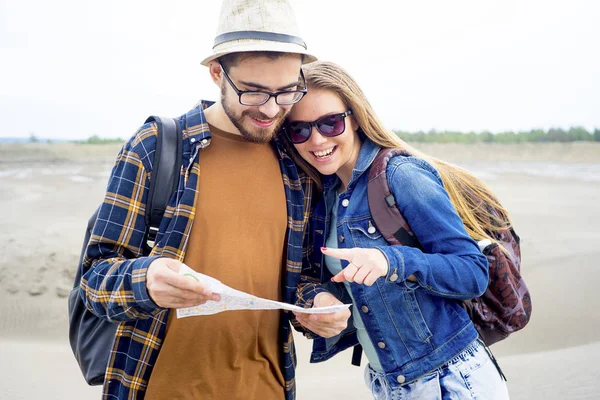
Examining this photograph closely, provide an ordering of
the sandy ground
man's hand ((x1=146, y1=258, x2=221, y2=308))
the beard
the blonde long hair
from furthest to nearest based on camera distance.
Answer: the sandy ground < the blonde long hair < the beard < man's hand ((x1=146, y1=258, x2=221, y2=308))

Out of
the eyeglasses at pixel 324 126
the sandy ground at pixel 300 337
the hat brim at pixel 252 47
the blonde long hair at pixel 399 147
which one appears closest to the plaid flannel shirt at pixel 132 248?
the hat brim at pixel 252 47

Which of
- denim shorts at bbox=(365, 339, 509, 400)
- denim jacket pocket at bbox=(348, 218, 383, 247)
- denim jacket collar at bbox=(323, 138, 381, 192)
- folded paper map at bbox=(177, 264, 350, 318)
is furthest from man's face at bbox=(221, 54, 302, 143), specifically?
denim shorts at bbox=(365, 339, 509, 400)

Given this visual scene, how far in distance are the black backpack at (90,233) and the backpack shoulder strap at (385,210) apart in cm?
81

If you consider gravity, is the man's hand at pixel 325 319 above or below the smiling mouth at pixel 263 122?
below

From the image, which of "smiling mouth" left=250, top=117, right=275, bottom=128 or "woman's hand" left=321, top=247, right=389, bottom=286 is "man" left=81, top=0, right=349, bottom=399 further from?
"woman's hand" left=321, top=247, right=389, bottom=286

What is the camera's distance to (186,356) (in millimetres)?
2199

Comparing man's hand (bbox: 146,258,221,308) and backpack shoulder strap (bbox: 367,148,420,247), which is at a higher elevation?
backpack shoulder strap (bbox: 367,148,420,247)

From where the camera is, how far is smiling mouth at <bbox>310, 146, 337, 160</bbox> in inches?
94.5

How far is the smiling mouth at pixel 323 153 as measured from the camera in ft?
7.88

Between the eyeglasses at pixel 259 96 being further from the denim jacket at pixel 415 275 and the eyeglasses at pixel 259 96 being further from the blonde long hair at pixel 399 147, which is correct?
the denim jacket at pixel 415 275

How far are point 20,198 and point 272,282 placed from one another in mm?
11646

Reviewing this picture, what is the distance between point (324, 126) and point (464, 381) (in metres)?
1.22

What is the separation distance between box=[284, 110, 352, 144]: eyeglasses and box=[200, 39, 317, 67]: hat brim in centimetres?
31

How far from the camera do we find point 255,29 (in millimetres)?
2191
